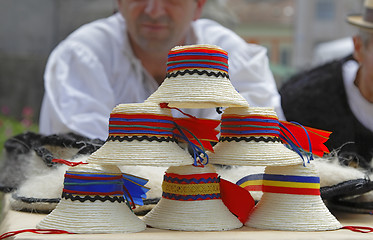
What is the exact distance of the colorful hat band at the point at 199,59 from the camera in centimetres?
90

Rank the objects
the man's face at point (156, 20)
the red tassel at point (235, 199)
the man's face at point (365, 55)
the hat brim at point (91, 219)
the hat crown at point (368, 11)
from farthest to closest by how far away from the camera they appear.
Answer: the hat crown at point (368, 11) → the man's face at point (365, 55) → the man's face at point (156, 20) → the red tassel at point (235, 199) → the hat brim at point (91, 219)

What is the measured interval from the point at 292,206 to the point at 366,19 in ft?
4.23

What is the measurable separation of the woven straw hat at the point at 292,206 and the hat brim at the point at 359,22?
1.12 metres

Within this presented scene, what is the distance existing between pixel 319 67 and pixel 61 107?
109 centimetres

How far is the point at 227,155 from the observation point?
0.90 meters

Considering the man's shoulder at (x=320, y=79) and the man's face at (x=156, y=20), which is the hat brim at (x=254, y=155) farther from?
the man's shoulder at (x=320, y=79)

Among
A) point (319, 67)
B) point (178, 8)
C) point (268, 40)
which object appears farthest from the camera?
point (268, 40)

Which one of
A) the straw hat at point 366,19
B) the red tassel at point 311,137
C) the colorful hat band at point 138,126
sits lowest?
the red tassel at point 311,137

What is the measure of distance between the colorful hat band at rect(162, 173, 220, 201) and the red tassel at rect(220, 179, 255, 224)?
0.03 m

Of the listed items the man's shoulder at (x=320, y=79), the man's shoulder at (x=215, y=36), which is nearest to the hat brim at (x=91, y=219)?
the man's shoulder at (x=215, y=36)

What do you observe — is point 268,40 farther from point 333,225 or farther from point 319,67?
point 333,225

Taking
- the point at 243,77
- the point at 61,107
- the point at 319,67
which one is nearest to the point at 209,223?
the point at 61,107

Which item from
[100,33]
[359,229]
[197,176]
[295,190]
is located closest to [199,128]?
[197,176]

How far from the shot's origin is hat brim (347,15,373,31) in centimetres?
190
